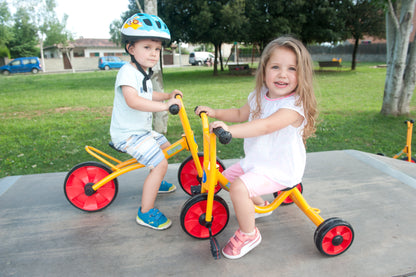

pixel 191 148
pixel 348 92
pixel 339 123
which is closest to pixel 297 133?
pixel 191 148

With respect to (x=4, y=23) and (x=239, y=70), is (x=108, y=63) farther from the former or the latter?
(x=239, y=70)

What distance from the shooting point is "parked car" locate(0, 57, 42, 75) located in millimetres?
26469

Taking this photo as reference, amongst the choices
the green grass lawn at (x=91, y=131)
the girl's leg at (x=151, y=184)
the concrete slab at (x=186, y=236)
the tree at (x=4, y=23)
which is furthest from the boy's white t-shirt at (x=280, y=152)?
the tree at (x=4, y=23)

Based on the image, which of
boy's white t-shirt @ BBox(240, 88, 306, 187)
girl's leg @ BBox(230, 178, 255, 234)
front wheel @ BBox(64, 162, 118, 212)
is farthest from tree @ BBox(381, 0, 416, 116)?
front wheel @ BBox(64, 162, 118, 212)

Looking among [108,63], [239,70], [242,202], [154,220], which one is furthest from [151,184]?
[108,63]

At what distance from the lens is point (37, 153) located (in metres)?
4.73

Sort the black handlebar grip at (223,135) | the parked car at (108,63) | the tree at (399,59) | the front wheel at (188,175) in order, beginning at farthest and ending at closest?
the parked car at (108,63), the tree at (399,59), the front wheel at (188,175), the black handlebar grip at (223,135)

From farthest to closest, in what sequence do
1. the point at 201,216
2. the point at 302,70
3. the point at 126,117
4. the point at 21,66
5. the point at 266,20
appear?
the point at 21,66 < the point at 266,20 < the point at 126,117 < the point at 201,216 < the point at 302,70

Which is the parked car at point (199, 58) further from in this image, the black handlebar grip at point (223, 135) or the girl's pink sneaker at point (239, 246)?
the black handlebar grip at point (223, 135)

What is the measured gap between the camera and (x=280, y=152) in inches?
81.0

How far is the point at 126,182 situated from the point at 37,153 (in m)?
2.27

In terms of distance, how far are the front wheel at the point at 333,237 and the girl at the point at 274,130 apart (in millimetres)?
352

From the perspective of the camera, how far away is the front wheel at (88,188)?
2625 mm

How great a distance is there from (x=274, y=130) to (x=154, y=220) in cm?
123
